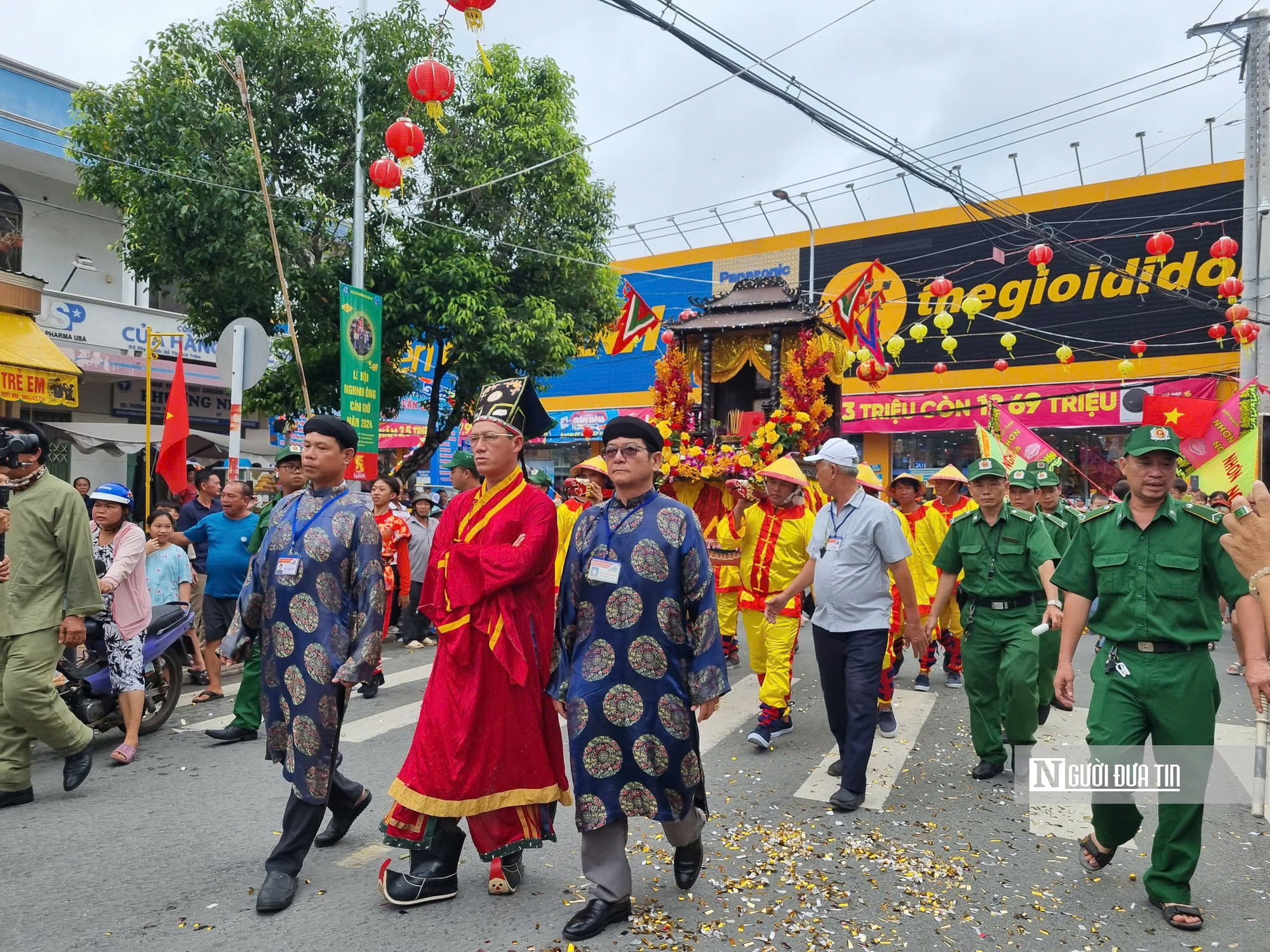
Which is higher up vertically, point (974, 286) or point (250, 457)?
Result: point (974, 286)

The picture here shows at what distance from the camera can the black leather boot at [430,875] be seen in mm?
3441

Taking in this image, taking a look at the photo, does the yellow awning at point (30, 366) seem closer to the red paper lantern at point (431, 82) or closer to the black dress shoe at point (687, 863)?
the red paper lantern at point (431, 82)

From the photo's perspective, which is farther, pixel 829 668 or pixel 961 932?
pixel 829 668

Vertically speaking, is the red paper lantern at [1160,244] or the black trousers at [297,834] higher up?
the red paper lantern at [1160,244]

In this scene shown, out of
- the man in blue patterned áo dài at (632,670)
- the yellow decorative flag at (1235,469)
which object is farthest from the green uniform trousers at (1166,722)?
the yellow decorative flag at (1235,469)

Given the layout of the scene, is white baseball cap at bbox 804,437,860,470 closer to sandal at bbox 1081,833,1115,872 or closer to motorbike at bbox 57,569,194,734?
sandal at bbox 1081,833,1115,872

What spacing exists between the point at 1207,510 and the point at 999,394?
64.9 feet

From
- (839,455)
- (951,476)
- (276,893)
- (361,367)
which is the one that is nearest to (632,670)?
(276,893)

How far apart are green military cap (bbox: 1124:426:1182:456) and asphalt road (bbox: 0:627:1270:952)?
185cm

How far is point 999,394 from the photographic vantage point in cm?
2203

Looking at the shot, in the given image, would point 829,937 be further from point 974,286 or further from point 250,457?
point 974,286

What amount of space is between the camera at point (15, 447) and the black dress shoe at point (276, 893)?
2633mm

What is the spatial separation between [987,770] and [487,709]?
3.34 m

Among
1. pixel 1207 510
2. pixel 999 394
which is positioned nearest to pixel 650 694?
pixel 1207 510
